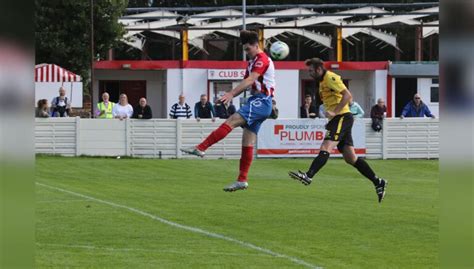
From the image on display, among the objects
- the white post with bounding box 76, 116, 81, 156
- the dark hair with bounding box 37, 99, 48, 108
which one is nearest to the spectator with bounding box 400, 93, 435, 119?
the white post with bounding box 76, 116, 81, 156

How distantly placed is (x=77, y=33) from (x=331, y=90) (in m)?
37.2

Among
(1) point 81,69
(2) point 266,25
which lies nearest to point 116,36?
(1) point 81,69

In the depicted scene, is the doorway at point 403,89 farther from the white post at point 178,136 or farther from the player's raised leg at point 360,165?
the player's raised leg at point 360,165

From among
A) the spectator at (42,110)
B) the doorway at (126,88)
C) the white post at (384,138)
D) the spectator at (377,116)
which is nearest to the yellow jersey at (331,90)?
the spectator at (42,110)

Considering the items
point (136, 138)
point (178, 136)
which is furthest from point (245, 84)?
point (136, 138)

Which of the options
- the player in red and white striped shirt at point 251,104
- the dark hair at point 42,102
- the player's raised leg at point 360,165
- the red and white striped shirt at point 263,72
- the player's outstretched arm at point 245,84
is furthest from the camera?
the dark hair at point 42,102

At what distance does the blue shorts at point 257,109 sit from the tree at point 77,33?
34762 mm

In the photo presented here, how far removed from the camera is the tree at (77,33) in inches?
1918

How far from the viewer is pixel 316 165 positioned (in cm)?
1509

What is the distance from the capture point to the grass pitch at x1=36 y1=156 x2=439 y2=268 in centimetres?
1126

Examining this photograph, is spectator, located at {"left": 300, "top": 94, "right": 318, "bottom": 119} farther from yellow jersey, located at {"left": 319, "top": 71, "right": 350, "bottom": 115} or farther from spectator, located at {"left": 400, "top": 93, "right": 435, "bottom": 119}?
yellow jersey, located at {"left": 319, "top": 71, "right": 350, "bottom": 115}

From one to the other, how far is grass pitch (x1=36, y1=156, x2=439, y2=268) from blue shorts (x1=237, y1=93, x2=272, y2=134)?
1.63 metres

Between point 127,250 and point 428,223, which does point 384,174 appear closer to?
point 428,223

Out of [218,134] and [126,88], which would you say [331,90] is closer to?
[218,134]
